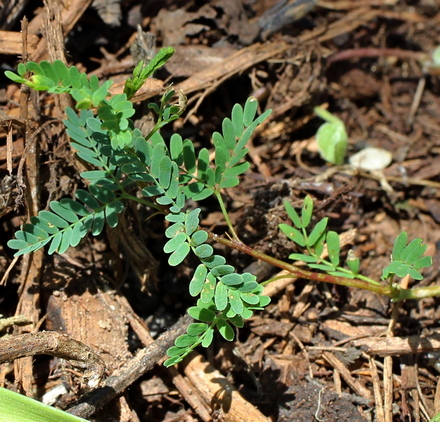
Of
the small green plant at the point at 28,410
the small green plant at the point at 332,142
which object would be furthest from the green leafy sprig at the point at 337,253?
the small green plant at the point at 28,410

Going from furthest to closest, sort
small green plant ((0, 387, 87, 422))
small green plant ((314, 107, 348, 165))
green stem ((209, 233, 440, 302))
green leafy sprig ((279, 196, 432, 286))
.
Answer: small green plant ((314, 107, 348, 165)) → green stem ((209, 233, 440, 302)) → green leafy sprig ((279, 196, 432, 286)) → small green plant ((0, 387, 87, 422))

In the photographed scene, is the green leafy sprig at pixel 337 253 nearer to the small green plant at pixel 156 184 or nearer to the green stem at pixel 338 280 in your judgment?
the green stem at pixel 338 280

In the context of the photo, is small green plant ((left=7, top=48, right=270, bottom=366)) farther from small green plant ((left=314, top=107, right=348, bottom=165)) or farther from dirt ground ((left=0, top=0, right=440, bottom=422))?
small green plant ((left=314, top=107, right=348, bottom=165))

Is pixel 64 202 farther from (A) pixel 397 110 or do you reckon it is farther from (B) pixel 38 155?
(A) pixel 397 110

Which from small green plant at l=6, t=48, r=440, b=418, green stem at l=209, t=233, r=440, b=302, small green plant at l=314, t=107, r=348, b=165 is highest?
small green plant at l=6, t=48, r=440, b=418

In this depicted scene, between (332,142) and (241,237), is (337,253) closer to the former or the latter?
(241,237)

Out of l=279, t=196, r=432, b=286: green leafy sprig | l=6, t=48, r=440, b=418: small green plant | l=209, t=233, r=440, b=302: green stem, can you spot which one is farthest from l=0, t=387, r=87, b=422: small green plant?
l=279, t=196, r=432, b=286: green leafy sprig

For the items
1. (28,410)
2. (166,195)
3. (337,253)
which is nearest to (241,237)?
(337,253)

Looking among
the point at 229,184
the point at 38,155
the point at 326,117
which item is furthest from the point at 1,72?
the point at 326,117
